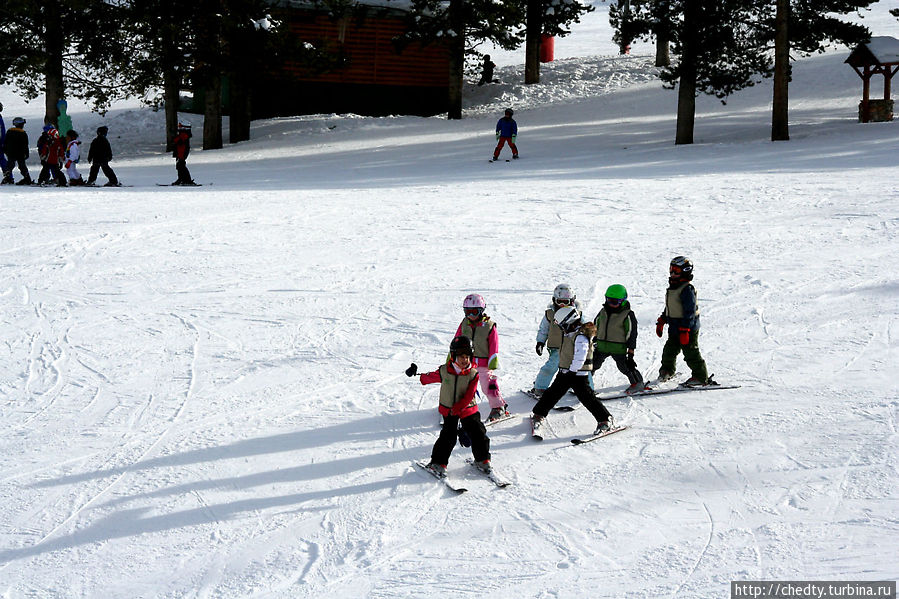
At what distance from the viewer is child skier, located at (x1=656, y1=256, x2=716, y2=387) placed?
7.94m

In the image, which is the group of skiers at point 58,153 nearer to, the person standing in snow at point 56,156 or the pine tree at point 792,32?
the person standing in snow at point 56,156

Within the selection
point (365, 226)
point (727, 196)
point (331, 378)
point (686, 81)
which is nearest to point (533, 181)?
point (727, 196)

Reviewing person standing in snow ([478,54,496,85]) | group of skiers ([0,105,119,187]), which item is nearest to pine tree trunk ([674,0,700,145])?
person standing in snow ([478,54,496,85])

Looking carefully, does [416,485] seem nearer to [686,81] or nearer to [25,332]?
[25,332]

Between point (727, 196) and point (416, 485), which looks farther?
point (727, 196)

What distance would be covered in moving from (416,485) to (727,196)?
11.4 metres

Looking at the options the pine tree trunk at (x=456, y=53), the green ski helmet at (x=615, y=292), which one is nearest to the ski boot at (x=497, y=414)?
the green ski helmet at (x=615, y=292)

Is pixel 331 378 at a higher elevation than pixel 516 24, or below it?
below

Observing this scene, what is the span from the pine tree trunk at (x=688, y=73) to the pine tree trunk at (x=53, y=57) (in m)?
16.3

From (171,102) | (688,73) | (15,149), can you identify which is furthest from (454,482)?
(171,102)

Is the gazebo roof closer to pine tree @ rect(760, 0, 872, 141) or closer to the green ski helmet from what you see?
pine tree @ rect(760, 0, 872, 141)

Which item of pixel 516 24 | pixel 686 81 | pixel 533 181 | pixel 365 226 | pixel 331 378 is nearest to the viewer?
pixel 331 378

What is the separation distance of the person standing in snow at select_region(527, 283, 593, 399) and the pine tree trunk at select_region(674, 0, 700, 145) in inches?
671

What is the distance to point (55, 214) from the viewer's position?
48.7 ft
